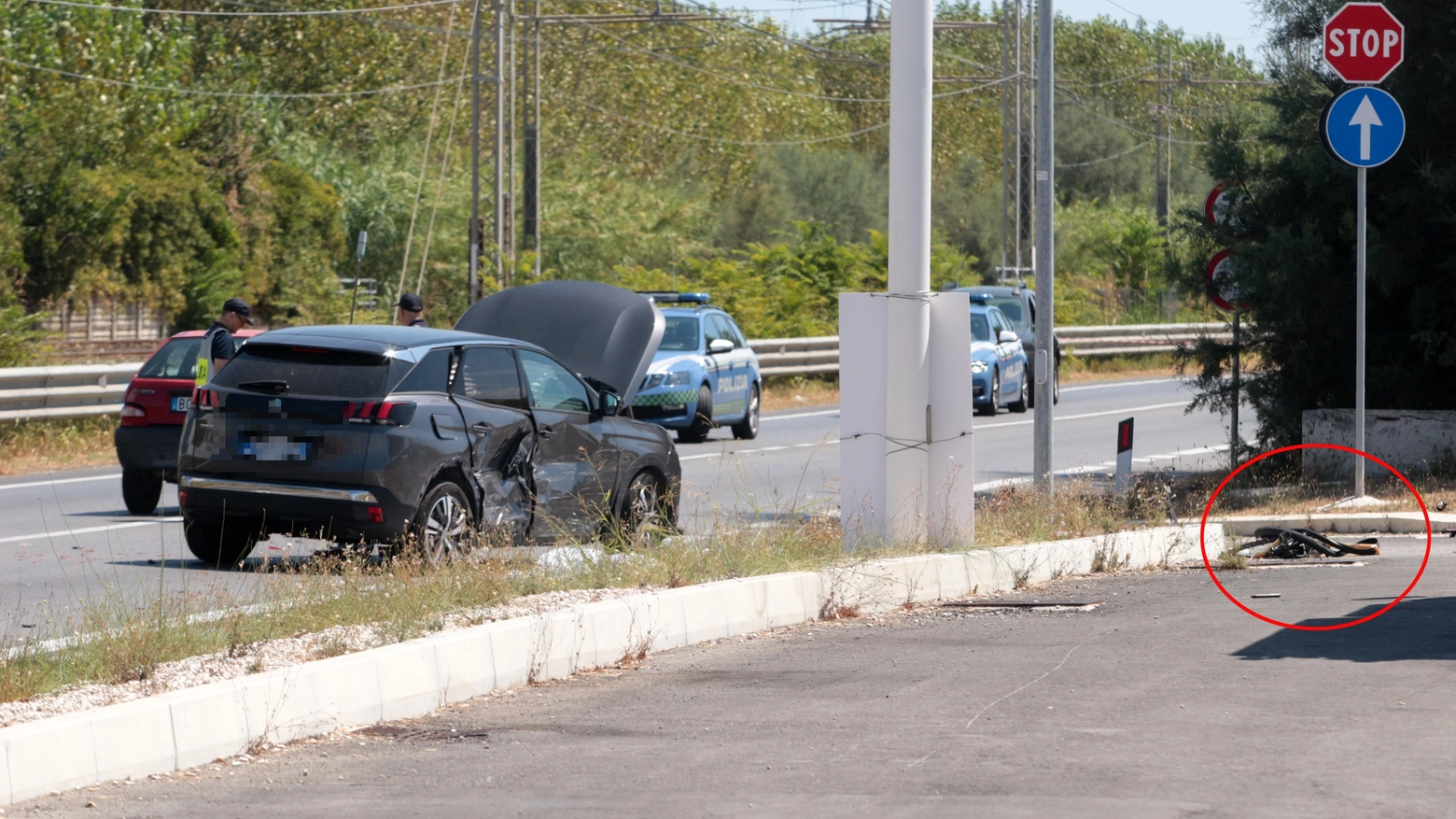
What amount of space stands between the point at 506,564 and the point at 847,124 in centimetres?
7703

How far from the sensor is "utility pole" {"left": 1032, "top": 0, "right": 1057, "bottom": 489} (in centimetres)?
1428

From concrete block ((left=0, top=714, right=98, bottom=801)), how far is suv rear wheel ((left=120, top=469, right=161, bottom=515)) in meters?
8.78

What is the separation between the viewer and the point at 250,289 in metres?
43.0

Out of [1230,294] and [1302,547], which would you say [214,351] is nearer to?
[1302,547]

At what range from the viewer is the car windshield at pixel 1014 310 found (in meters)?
32.7

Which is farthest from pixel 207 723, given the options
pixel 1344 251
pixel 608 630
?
pixel 1344 251

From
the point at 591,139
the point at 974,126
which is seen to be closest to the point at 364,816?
the point at 591,139

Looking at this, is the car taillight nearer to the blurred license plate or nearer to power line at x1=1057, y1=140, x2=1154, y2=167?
the blurred license plate

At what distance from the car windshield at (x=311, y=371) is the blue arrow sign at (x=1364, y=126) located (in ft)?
24.6

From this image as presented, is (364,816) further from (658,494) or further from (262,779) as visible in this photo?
(658,494)

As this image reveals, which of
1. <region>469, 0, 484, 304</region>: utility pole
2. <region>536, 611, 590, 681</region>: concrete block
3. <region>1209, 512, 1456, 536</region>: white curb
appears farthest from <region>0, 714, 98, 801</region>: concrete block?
<region>469, 0, 484, 304</region>: utility pole

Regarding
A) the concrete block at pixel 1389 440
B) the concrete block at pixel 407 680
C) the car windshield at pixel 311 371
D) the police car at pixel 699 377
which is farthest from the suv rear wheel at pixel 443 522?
the police car at pixel 699 377

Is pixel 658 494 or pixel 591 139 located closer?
pixel 658 494

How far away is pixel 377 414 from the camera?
1070 centimetres
